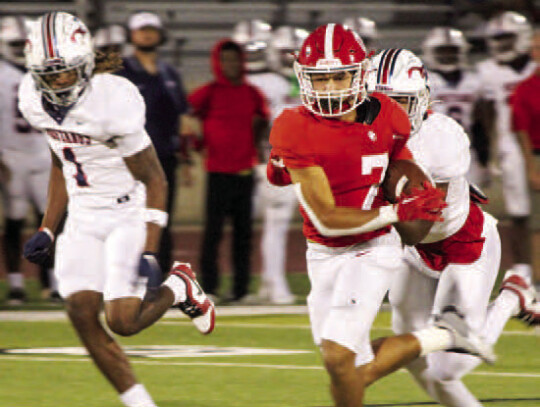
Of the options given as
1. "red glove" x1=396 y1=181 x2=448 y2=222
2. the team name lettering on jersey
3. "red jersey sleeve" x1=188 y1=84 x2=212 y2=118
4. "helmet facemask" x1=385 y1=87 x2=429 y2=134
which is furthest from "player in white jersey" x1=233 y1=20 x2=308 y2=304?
"red glove" x1=396 y1=181 x2=448 y2=222

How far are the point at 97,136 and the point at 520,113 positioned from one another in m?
4.43

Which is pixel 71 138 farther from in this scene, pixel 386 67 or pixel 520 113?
pixel 520 113

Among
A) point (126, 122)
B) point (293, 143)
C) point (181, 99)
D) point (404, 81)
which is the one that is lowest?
point (181, 99)

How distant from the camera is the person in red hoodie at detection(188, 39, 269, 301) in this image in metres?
9.28

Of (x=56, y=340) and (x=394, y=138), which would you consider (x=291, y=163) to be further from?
(x=56, y=340)

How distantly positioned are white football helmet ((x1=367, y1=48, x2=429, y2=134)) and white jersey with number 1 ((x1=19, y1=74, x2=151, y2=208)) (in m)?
1.04

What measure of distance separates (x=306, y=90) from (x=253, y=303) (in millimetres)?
4841

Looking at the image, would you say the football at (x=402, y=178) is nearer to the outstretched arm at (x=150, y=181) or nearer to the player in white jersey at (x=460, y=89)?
the outstretched arm at (x=150, y=181)

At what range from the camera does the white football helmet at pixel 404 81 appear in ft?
17.1

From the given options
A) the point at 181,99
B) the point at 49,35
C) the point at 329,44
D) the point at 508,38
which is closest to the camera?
the point at 329,44

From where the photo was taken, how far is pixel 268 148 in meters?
9.39

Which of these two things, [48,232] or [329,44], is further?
[48,232]

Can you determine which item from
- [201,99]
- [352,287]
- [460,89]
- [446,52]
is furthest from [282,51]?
[352,287]

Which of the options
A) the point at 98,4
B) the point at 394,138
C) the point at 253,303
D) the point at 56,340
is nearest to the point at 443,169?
the point at 394,138
